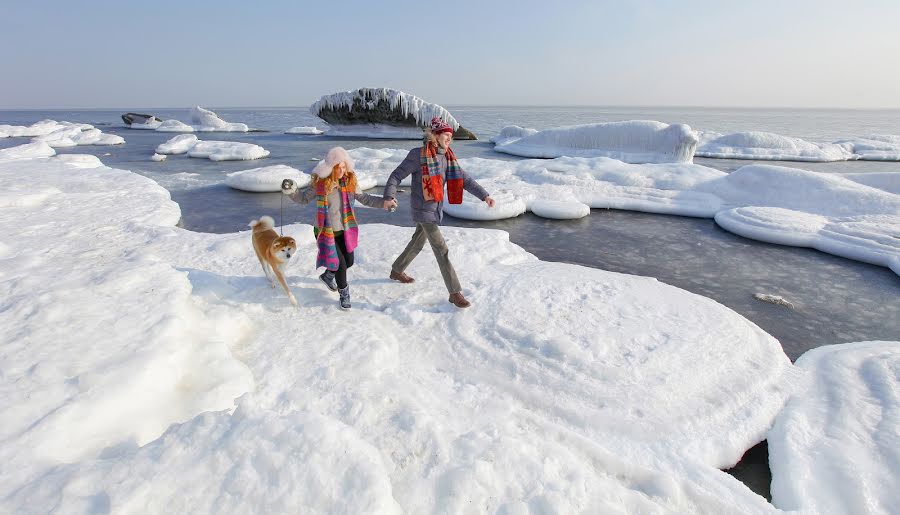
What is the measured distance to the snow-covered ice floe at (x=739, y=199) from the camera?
7.24 metres

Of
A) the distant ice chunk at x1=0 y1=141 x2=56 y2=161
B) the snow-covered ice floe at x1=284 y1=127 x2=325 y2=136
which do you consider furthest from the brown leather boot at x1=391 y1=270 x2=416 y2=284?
the snow-covered ice floe at x1=284 y1=127 x2=325 y2=136

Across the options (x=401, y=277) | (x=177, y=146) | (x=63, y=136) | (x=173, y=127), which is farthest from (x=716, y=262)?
(x=173, y=127)

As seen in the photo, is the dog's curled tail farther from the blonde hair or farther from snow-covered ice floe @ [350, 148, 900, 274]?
snow-covered ice floe @ [350, 148, 900, 274]

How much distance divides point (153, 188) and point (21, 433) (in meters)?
10.2

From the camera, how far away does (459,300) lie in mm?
4152

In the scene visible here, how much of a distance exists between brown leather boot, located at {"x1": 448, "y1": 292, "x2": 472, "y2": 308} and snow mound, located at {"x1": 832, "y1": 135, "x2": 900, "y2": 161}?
2771 cm

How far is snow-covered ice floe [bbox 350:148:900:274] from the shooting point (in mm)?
7242

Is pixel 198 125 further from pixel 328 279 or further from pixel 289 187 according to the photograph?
pixel 289 187

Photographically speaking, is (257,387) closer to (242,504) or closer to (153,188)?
(242,504)

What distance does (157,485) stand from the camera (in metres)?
1.73

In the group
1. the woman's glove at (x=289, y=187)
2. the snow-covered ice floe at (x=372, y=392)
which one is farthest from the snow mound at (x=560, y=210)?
the woman's glove at (x=289, y=187)

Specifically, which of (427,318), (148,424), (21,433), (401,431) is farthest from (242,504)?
(427,318)

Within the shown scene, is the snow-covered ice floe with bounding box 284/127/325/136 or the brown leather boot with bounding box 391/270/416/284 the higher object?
the snow-covered ice floe with bounding box 284/127/325/136

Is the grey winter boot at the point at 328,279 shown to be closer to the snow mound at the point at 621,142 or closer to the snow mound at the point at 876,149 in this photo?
the snow mound at the point at 621,142
